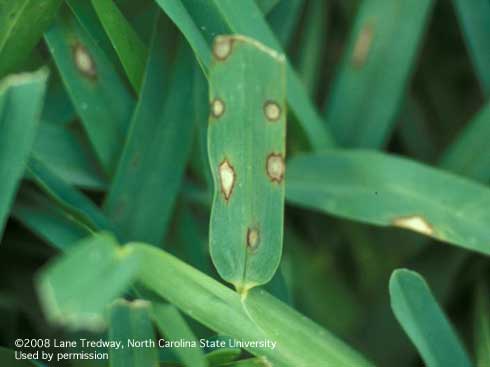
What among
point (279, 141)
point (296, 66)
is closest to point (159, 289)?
point (279, 141)

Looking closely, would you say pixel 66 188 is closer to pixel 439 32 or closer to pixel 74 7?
pixel 74 7

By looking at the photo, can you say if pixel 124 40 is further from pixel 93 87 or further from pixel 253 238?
pixel 253 238

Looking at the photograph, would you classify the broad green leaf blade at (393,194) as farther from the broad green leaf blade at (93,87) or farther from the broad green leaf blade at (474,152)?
the broad green leaf blade at (93,87)

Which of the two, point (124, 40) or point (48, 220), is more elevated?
point (124, 40)

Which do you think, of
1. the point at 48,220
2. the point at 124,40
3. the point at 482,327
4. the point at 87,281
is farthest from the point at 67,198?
the point at 482,327

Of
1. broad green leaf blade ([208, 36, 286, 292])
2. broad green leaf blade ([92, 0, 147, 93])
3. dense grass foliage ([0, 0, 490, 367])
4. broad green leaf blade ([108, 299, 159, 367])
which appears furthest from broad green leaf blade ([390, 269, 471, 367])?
broad green leaf blade ([92, 0, 147, 93])

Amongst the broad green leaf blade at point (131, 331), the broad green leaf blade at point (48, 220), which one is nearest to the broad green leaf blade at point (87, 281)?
the broad green leaf blade at point (131, 331)

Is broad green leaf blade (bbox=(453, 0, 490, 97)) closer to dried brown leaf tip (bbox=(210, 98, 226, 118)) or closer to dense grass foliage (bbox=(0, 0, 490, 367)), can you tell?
dense grass foliage (bbox=(0, 0, 490, 367))

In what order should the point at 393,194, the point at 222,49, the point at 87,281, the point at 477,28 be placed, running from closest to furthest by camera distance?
1. the point at 87,281
2. the point at 222,49
3. the point at 393,194
4. the point at 477,28
